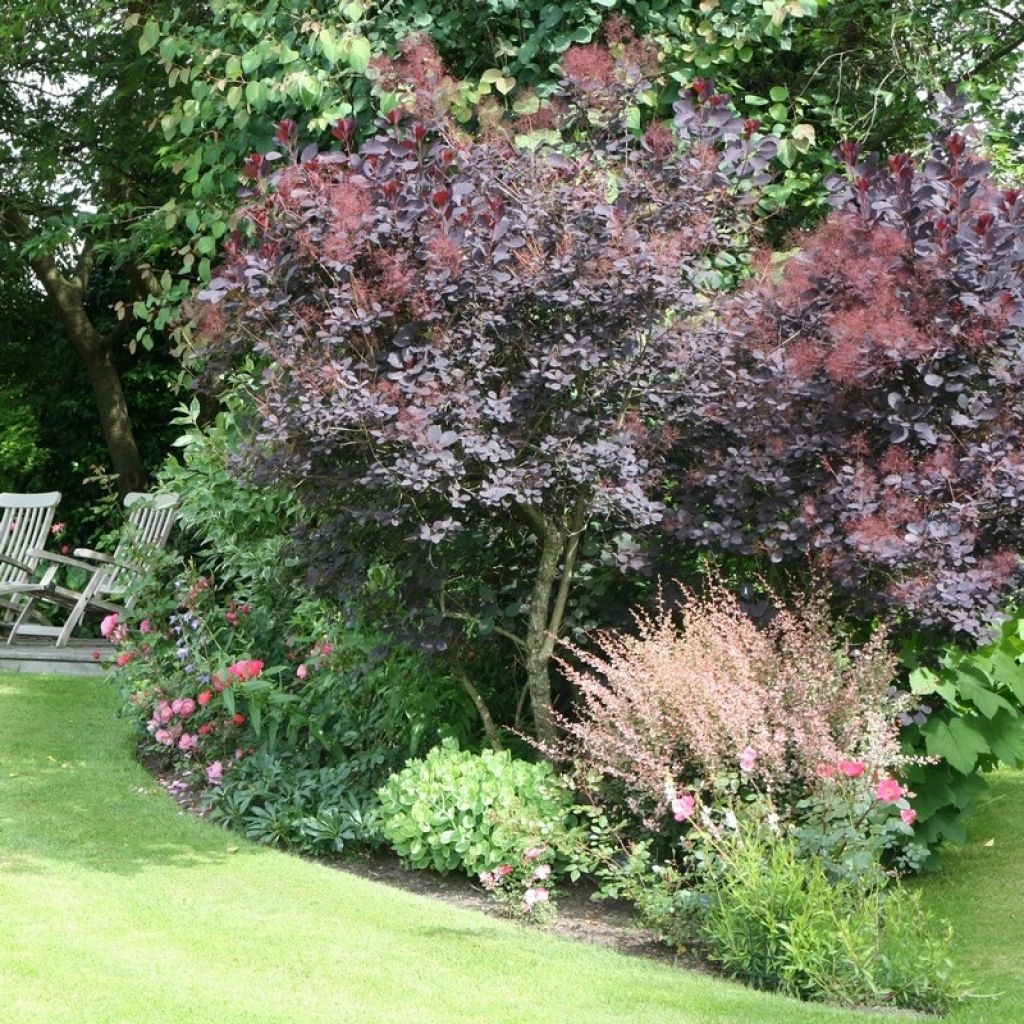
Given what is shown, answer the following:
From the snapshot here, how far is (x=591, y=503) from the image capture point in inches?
208

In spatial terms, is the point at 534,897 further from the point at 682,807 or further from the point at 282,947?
the point at 282,947

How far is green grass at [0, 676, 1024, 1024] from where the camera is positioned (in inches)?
153

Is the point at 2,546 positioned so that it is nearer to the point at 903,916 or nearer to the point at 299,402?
the point at 299,402

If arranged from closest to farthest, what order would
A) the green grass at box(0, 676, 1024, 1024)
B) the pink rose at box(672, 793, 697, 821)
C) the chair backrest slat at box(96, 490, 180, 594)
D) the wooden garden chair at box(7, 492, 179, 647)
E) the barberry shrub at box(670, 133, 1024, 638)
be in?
the green grass at box(0, 676, 1024, 1024), the pink rose at box(672, 793, 697, 821), the barberry shrub at box(670, 133, 1024, 638), the chair backrest slat at box(96, 490, 180, 594), the wooden garden chair at box(7, 492, 179, 647)

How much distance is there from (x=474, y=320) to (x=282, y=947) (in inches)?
85.1

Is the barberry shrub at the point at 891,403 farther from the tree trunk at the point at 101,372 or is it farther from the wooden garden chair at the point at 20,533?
the tree trunk at the point at 101,372

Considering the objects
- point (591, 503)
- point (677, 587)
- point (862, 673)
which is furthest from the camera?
point (677, 587)

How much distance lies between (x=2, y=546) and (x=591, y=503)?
7532mm

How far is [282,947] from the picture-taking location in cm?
436

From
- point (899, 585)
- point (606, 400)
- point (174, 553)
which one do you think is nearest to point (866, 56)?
point (606, 400)

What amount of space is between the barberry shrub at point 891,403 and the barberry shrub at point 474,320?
0.94 ft

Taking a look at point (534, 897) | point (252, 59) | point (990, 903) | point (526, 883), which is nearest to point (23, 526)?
point (252, 59)

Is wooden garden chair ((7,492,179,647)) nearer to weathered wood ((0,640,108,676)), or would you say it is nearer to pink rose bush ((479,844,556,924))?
weathered wood ((0,640,108,676))

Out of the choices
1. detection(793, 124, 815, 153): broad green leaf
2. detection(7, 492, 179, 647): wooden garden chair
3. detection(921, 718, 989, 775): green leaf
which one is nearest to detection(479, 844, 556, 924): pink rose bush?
detection(921, 718, 989, 775): green leaf
